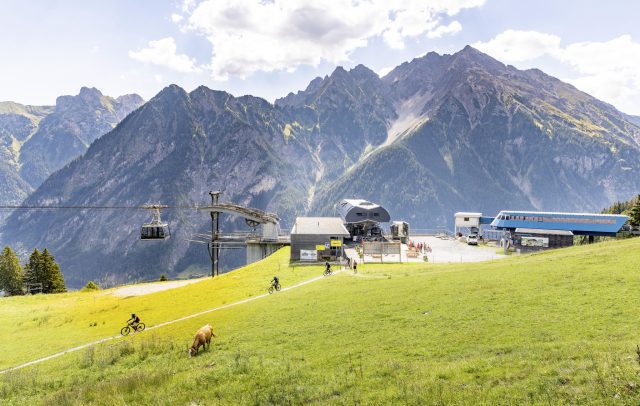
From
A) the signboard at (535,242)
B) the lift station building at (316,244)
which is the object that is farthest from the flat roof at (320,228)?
the signboard at (535,242)

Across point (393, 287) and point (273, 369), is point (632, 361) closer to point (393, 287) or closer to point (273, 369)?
point (273, 369)

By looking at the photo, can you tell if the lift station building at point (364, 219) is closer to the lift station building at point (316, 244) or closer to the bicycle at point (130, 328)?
the lift station building at point (316, 244)

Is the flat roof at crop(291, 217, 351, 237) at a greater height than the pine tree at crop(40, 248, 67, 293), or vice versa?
the flat roof at crop(291, 217, 351, 237)

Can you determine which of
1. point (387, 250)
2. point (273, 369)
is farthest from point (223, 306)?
point (387, 250)

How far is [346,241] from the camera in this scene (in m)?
98.0

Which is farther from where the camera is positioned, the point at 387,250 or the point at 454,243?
the point at 454,243

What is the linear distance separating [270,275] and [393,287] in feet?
82.9

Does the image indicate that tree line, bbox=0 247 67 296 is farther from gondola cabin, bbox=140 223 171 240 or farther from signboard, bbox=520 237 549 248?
signboard, bbox=520 237 549 248

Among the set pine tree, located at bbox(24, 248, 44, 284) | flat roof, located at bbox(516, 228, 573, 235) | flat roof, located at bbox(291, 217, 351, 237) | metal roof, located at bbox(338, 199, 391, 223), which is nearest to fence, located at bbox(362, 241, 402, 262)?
flat roof, located at bbox(291, 217, 351, 237)

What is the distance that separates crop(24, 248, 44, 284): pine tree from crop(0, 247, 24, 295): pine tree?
7.25 ft

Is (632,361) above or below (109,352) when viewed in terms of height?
above

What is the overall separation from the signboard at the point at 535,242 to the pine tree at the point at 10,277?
4686 inches

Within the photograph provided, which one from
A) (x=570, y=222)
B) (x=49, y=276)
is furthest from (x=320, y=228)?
(x=49, y=276)

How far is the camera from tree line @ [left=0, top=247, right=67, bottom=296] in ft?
300
